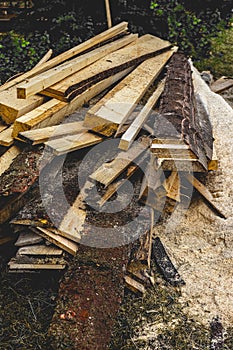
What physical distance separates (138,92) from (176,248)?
1633 mm

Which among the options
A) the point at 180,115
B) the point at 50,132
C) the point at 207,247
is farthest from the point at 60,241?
the point at 180,115

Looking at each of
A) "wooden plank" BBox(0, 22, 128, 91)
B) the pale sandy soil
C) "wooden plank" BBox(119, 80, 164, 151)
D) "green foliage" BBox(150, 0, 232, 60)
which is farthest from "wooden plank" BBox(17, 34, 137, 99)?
"green foliage" BBox(150, 0, 232, 60)

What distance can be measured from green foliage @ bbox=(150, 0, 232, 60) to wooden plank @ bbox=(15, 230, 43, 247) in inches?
206

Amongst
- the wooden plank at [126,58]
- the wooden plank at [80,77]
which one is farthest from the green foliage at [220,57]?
the wooden plank at [80,77]

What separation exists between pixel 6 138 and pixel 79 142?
0.63m

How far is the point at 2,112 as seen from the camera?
419cm

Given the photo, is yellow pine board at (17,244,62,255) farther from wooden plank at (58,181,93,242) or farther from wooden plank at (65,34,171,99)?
wooden plank at (65,34,171,99)

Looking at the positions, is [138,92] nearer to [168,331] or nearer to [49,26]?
[168,331]

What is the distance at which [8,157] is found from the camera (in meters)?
3.84

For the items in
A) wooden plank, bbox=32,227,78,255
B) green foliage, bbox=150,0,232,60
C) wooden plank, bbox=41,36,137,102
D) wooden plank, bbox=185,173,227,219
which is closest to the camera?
wooden plank, bbox=32,227,78,255

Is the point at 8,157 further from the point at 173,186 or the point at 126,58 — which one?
the point at 126,58

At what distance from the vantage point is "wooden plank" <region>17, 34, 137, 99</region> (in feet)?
13.7

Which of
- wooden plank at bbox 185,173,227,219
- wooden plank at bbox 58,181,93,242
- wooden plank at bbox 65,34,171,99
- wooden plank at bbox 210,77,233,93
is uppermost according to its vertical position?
wooden plank at bbox 65,34,171,99

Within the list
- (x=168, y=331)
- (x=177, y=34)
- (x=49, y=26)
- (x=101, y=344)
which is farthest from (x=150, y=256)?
(x=177, y=34)
